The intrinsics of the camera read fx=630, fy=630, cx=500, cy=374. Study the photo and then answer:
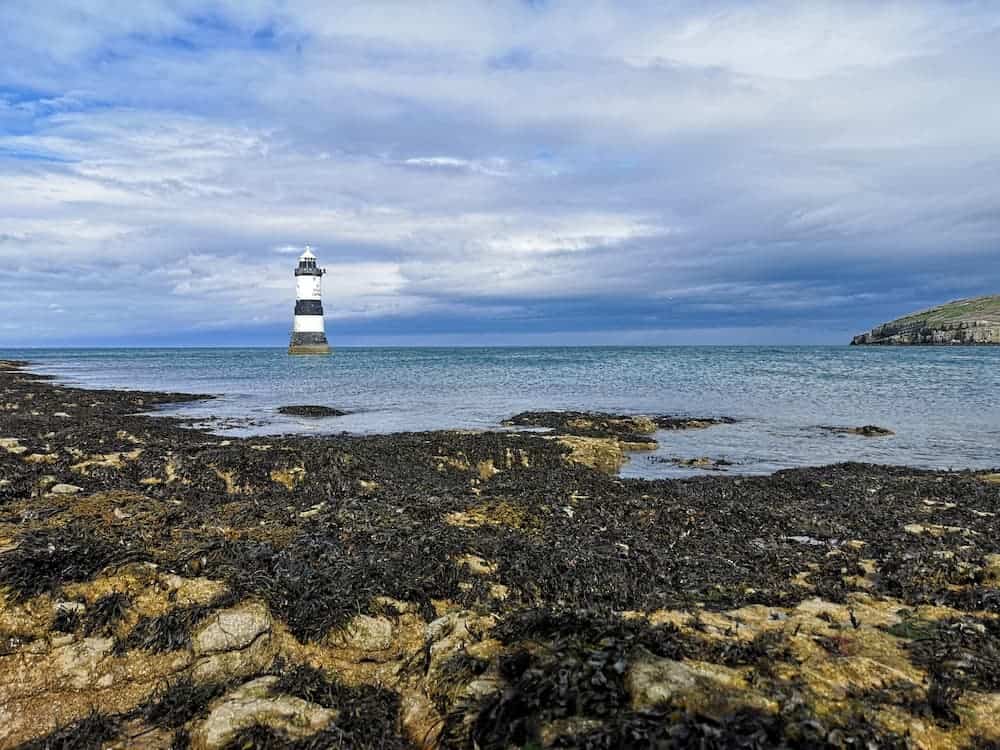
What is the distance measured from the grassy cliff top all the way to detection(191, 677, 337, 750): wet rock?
178 m

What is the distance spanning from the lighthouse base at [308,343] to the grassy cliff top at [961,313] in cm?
14473

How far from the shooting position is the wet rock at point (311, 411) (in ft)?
93.8

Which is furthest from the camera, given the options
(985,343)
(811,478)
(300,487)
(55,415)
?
(985,343)

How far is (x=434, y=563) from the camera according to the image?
23.2 ft

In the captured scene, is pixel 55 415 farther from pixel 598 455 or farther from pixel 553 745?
pixel 553 745

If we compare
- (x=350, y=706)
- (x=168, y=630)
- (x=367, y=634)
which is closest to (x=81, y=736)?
(x=168, y=630)

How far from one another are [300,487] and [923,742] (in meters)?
10.4

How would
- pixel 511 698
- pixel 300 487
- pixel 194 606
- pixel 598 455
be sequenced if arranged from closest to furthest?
pixel 511 698, pixel 194 606, pixel 300 487, pixel 598 455

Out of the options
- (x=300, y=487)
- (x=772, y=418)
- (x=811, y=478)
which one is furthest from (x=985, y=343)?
(x=300, y=487)

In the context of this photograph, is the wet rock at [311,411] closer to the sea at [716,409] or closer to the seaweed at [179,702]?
the sea at [716,409]

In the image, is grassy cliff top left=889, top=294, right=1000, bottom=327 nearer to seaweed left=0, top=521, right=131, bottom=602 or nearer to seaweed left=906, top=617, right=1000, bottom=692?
seaweed left=906, top=617, right=1000, bottom=692

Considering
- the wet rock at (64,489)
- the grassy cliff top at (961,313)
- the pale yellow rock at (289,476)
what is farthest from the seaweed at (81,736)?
the grassy cliff top at (961,313)

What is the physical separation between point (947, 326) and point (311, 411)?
536ft

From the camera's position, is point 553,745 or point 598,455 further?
point 598,455
